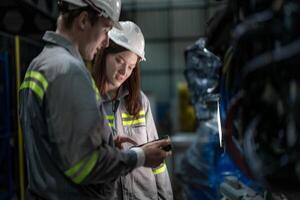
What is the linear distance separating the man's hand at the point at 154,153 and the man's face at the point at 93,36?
0.41 meters

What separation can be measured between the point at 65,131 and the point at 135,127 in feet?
2.80

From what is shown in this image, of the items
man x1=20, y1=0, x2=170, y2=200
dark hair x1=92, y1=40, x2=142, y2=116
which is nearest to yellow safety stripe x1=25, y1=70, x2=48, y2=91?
man x1=20, y1=0, x2=170, y2=200

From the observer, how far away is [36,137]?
153 cm

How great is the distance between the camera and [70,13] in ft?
5.04

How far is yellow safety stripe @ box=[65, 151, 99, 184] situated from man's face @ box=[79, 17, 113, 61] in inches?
16.0

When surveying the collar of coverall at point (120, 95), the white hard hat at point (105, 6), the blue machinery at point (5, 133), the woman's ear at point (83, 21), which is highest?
the white hard hat at point (105, 6)

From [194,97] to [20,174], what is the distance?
6.63 ft

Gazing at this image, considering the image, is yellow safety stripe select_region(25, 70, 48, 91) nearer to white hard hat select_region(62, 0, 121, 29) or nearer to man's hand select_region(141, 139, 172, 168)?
white hard hat select_region(62, 0, 121, 29)

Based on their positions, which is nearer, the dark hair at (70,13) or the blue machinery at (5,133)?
the dark hair at (70,13)

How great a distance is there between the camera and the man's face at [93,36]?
5.16 feet

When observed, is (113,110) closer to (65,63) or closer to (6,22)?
(65,63)

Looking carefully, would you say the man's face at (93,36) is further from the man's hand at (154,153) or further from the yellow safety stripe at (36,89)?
the man's hand at (154,153)

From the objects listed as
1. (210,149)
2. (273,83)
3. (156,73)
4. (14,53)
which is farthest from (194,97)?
(156,73)

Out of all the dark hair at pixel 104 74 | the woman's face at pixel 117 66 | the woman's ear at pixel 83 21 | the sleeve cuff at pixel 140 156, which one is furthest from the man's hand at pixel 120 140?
the woman's ear at pixel 83 21
